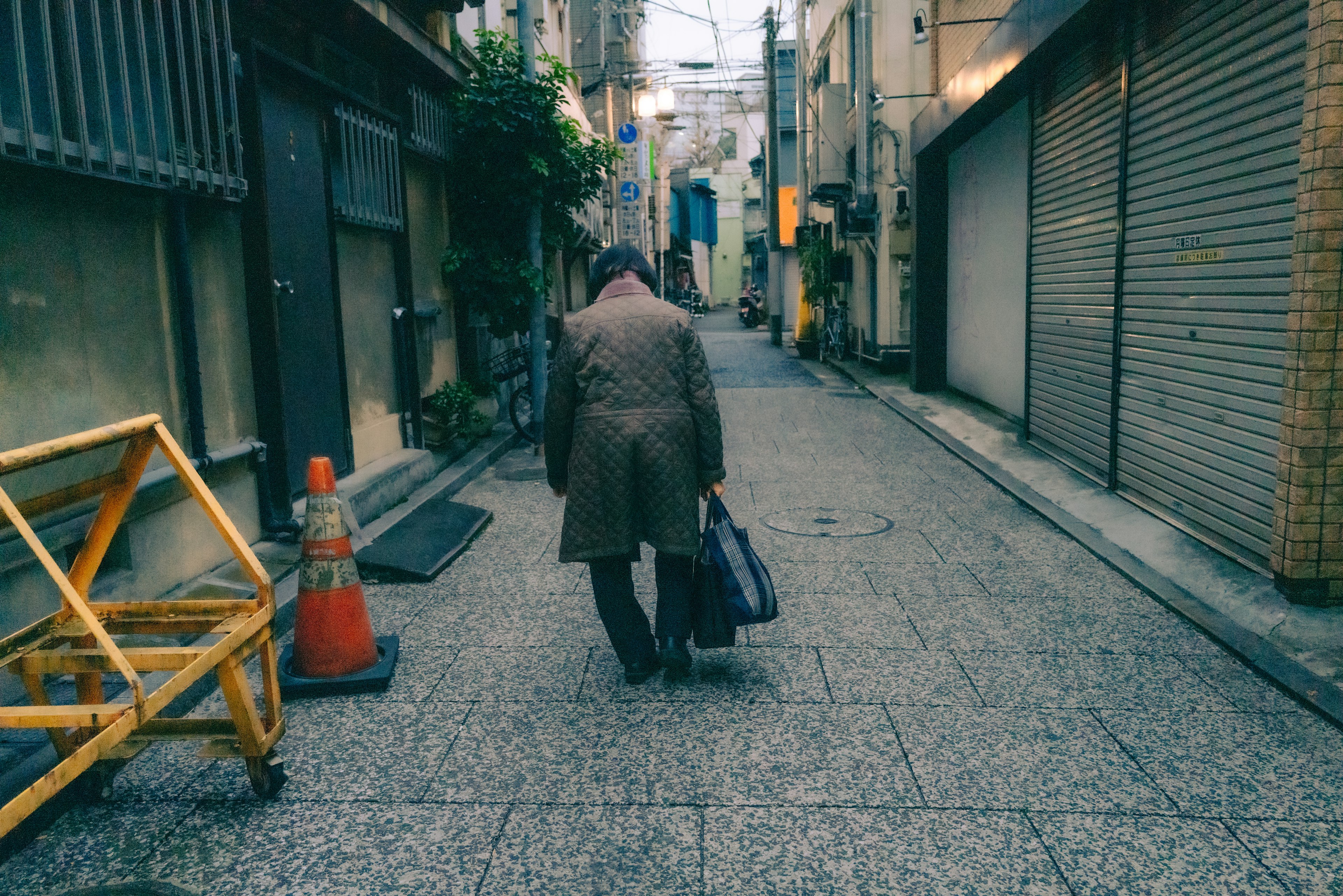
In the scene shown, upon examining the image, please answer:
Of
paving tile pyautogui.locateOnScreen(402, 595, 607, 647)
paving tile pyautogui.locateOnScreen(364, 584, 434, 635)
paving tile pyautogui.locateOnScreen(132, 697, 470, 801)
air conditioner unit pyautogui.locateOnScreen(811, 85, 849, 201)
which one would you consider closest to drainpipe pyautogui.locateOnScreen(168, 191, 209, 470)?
paving tile pyautogui.locateOnScreen(364, 584, 434, 635)

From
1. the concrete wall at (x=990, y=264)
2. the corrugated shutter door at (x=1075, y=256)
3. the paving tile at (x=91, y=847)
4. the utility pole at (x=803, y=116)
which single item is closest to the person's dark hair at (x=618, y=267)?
the paving tile at (x=91, y=847)

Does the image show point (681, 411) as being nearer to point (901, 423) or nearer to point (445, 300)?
point (445, 300)

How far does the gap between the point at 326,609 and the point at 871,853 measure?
8.50ft

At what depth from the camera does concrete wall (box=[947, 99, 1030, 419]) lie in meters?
11.6

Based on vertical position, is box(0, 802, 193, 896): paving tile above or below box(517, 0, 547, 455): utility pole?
below

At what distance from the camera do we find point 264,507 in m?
6.35

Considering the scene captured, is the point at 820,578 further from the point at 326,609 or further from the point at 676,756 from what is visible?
the point at 326,609

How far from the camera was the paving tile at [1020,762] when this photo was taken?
3424mm

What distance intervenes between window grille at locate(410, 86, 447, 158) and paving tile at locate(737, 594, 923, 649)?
254 inches

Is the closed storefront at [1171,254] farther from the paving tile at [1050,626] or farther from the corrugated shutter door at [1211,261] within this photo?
the paving tile at [1050,626]

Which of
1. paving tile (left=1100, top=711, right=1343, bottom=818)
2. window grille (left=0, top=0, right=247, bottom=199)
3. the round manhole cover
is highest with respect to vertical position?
window grille (left=0, top=0, right=247, bottom=199)

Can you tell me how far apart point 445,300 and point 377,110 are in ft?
8.86

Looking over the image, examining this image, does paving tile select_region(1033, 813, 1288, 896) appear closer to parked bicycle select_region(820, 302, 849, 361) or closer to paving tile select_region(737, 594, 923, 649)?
paving tile select_region(737, 594, 923, 649)

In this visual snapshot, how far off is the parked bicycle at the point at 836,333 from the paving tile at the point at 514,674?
17424mm
